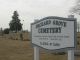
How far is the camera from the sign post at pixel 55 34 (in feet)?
25.5

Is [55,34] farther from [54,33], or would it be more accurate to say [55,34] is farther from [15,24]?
[15,24]

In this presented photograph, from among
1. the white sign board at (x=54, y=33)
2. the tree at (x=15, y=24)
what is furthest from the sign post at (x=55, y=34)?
the tree at (x=15, y=24)

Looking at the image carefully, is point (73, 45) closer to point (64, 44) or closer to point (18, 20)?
point (64, 44)

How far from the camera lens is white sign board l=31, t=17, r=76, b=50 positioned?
7781mm

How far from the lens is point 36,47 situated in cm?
853

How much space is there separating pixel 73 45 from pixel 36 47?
137 cm

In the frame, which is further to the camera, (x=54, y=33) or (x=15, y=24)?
(x=15, y=24)

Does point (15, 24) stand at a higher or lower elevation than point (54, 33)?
higher

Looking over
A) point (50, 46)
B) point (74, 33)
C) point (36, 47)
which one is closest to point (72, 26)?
point (74, 33)

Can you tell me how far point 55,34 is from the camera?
7992mm

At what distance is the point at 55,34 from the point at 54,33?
0.17 feet

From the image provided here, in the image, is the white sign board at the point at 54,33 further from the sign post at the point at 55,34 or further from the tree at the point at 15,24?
the tree at the point at 15,24

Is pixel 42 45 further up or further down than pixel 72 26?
further down

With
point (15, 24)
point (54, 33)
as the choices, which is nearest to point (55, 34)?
point (54, 33)
